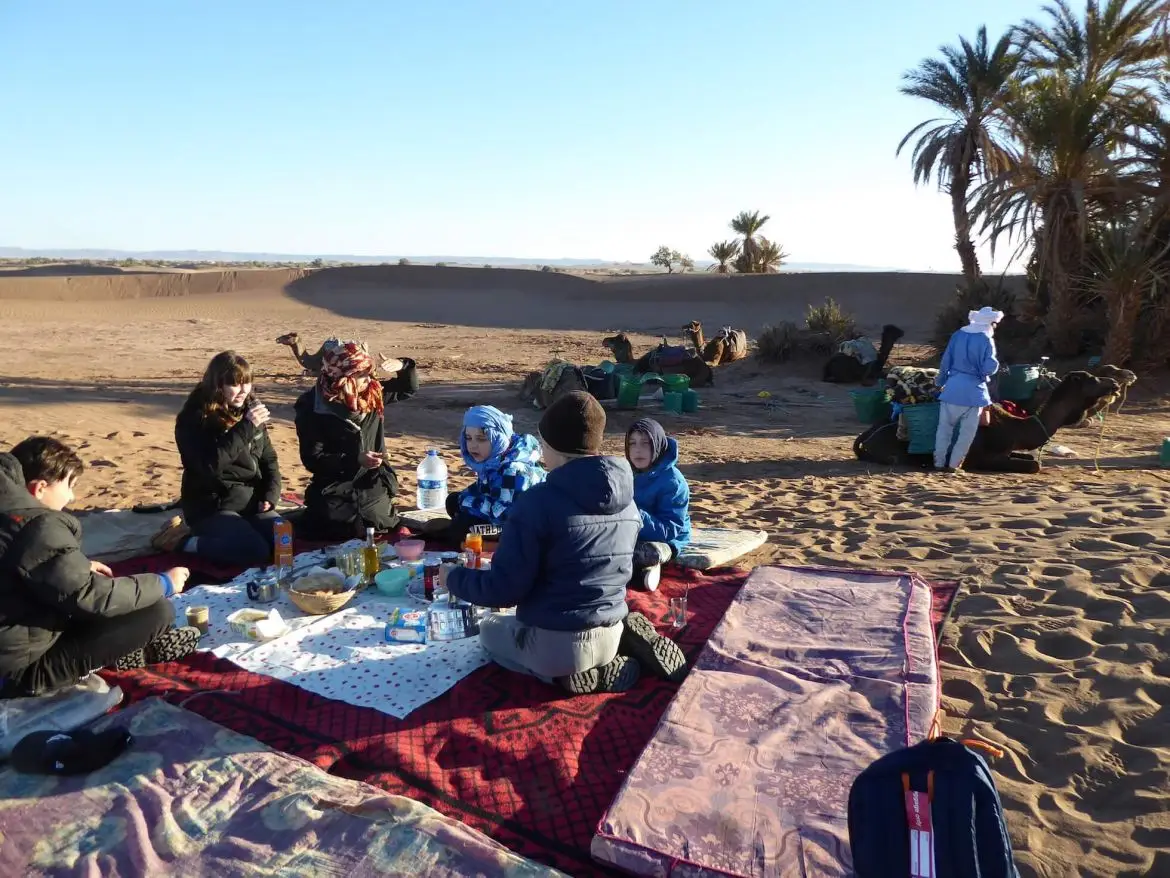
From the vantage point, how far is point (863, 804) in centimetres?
238

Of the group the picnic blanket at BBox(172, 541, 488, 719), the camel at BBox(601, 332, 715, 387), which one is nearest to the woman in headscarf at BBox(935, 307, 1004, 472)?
the picnic blanket at BBox(172, 541, 488, 719)

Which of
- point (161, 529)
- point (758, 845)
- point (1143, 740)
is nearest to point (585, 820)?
point (758, 845)

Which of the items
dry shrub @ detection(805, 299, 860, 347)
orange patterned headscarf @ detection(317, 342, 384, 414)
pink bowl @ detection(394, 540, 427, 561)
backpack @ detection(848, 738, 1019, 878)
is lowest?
pink bowl @ detection(394, 540, 427, 561)

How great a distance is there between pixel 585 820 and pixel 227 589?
110 inches

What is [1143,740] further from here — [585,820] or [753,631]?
[585,820]

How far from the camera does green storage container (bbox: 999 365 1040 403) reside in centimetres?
1036

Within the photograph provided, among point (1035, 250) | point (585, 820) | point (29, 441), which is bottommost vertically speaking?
point (585, 820)

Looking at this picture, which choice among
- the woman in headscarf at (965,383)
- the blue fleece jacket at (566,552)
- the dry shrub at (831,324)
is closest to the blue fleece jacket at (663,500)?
the blue fleece jacket at (566,552)

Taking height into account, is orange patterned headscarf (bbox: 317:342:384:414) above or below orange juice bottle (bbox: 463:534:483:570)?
above

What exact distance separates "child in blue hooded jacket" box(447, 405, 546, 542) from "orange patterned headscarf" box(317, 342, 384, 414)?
88 cm

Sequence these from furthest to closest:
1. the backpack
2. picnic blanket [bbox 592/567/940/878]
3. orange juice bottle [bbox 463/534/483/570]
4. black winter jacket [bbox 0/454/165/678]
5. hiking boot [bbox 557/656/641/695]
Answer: orange juice bottle [bbox 463/534/483/570] < hiking boot [bbox 557/656/641/695] < black winter jacket [bbox 0/454/165/678] < picnic blanket [bbox 592/567/940/878] < the backpack

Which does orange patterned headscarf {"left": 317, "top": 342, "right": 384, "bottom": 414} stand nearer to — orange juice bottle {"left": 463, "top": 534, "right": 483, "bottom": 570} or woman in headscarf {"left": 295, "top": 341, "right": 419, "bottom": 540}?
woman in headscarf {"left": 295, "top": 341, "right": 419, "bottom": 540}

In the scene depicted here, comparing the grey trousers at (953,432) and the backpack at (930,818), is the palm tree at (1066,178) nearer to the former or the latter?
the grey trousers at (953,432)

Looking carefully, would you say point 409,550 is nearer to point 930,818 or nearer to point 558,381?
point 930,818
